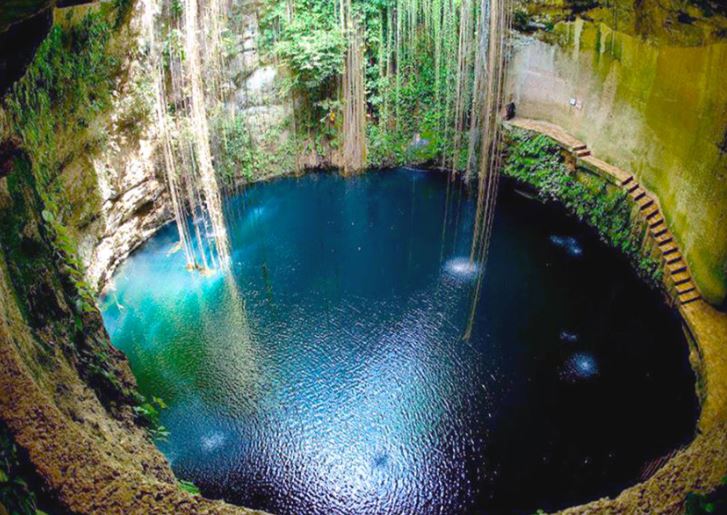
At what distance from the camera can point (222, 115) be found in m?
12.5

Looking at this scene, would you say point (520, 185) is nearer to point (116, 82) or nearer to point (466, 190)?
point (466, 190)

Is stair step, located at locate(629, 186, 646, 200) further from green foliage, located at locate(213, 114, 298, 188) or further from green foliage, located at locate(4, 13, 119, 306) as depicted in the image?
green foliage, located at locate(4, 13, 119, 306)

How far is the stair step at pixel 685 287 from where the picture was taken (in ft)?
26.5

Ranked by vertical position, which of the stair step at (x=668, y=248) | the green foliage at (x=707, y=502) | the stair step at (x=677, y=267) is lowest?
the stair step at (x=677, y=267)

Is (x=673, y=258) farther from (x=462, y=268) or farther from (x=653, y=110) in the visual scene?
(x=462, y=268)

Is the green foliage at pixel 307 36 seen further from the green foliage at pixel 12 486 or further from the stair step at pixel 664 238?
the green foliage at pixel 12 486

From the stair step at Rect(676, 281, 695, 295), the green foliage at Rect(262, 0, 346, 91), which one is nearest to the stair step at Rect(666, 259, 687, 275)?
the stair step at Rect(676, 281, 695, 295)

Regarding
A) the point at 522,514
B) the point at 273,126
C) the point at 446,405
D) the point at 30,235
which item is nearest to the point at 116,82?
the point at 273,126

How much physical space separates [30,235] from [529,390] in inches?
→ 247

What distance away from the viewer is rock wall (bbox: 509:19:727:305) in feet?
24.6

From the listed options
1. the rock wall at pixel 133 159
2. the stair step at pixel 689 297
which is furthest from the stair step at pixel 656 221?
the rock wall at pixel 133 159

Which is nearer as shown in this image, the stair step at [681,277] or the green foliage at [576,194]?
the stair step at [681,277]

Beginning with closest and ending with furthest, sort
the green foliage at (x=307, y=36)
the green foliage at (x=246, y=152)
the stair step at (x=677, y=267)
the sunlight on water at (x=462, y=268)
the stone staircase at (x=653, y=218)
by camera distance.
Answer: the stone staircase at (x=653, y=218)
the stair step at (x=677, y=267)
the sunlight on water at (x=462, y=268)
the green foliage at (x=307, y=36)
the green foliage at (x=246, y=152)

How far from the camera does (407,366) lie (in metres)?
7.64
